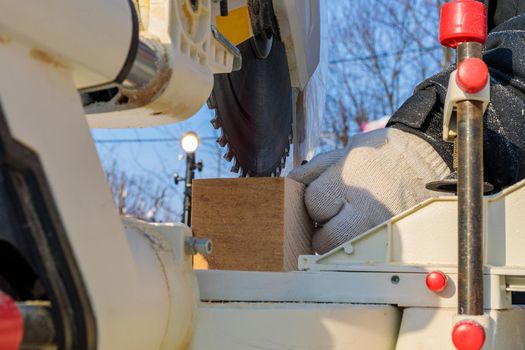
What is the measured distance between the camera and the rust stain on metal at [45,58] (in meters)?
1.04

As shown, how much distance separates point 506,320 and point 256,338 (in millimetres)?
574

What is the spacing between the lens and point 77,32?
1.07 m

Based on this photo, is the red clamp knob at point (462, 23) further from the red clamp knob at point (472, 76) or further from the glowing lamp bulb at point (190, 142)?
the glowing lamp bulb at point (190, 142)

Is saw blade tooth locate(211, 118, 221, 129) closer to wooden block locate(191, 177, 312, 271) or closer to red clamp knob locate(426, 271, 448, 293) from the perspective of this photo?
wooden block locate(191, 177, 312, 271)

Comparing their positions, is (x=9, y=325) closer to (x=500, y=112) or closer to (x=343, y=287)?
(x=343, y=287)

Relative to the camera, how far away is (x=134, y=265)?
3.97 feet

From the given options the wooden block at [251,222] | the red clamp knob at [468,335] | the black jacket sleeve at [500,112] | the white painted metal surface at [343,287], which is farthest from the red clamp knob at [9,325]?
the black jacket sleeve at [500,112]

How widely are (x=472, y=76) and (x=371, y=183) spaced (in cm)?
86

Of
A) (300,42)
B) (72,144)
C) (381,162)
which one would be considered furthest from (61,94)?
(300,42)

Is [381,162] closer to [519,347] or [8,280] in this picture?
[519,347]

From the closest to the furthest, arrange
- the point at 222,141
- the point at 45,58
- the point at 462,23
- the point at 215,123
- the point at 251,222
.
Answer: the point at 45,58 → the point at 462,23 → the point at 251,222 → the point at 215,123 → the point at 222,141

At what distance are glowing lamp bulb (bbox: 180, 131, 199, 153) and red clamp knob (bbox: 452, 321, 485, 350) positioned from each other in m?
8.93

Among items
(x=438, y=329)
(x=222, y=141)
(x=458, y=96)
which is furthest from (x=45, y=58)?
(x=222, y=141)

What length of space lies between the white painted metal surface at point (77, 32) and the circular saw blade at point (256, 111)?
170 cm
